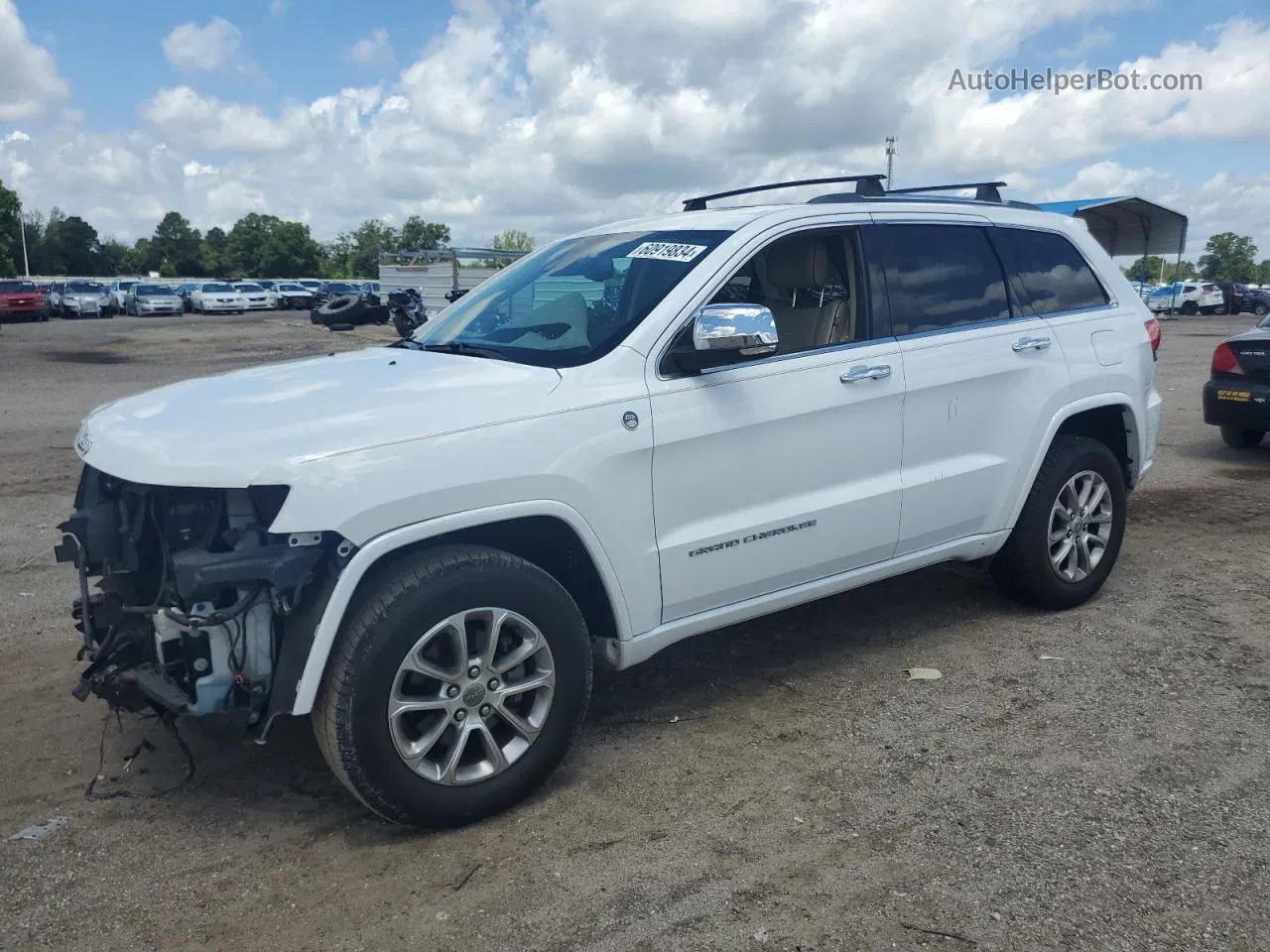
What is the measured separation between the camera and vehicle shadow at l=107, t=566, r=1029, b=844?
144 inches

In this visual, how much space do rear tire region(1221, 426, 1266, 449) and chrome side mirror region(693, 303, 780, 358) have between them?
821cm

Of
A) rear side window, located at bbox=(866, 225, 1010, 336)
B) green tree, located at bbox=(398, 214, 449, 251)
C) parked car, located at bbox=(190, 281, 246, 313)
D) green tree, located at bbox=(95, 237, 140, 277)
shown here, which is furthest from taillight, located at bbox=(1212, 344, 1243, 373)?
green tree, located at bbox=(95, 237, 140, 277)

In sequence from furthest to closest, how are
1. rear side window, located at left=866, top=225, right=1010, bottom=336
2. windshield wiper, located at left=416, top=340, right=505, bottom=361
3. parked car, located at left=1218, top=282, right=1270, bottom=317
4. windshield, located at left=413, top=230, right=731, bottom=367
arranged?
parked car, located at left=1218, top=282, right=1270, bottom=317 < rear side window, located at left=866, top=225, right=1010, bottom=336 < windshield wiper, located at left=416, top=340, right=505, bottom=361 < windshield, located at left=413, top=230, right=731, bottom=367

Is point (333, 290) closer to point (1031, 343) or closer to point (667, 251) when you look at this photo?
point (1031, 343)

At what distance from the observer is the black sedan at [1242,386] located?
376 inches

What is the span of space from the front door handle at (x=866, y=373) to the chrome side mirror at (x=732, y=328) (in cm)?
63

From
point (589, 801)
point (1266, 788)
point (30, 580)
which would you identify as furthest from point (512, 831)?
point (30, 580)

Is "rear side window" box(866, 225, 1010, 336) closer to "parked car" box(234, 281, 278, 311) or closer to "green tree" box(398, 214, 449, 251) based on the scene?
"parked car" box(234, 281, 278, 311)

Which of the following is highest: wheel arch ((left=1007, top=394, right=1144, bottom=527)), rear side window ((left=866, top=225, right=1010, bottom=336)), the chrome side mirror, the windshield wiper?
rear side window ((left=866, top=225, right=1010, bottom=336))

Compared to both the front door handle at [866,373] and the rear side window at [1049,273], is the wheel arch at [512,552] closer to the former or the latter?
the front door handle at [866,373]

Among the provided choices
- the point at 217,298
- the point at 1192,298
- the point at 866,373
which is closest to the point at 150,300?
the point at 217,298

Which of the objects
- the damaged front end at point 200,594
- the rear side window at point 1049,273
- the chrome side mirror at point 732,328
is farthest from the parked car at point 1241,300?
the damaged front end at point 200,594

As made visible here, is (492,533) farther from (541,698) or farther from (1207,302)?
(1207,302)

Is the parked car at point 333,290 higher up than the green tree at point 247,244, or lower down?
lower down
